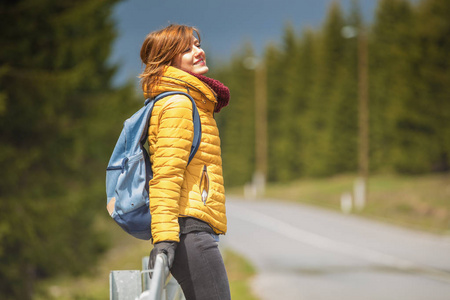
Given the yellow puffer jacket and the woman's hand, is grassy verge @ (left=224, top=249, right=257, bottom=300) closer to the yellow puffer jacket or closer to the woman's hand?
the yellow puffer jacket

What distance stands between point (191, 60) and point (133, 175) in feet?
1.87

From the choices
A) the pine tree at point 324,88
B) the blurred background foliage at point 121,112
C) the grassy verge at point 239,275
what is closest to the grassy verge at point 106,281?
the grassy verge at point 239,275

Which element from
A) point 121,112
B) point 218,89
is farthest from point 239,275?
point 218,89

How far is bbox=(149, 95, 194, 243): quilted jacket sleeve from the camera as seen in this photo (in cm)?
266

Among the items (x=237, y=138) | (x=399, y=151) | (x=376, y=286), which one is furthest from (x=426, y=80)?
(x=237, y=138)

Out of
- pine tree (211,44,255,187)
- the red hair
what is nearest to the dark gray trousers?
the red hair

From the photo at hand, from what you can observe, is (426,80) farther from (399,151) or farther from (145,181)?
(145,181)

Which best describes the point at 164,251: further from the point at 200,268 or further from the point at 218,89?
the point at 218,89

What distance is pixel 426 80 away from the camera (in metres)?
36.6

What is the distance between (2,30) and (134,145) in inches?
446

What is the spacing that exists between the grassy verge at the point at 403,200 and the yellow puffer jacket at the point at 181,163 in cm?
1938

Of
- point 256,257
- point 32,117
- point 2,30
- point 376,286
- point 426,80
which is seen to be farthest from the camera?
point 426,80

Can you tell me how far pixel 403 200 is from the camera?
27.6 meters

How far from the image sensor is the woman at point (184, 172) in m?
2.70
